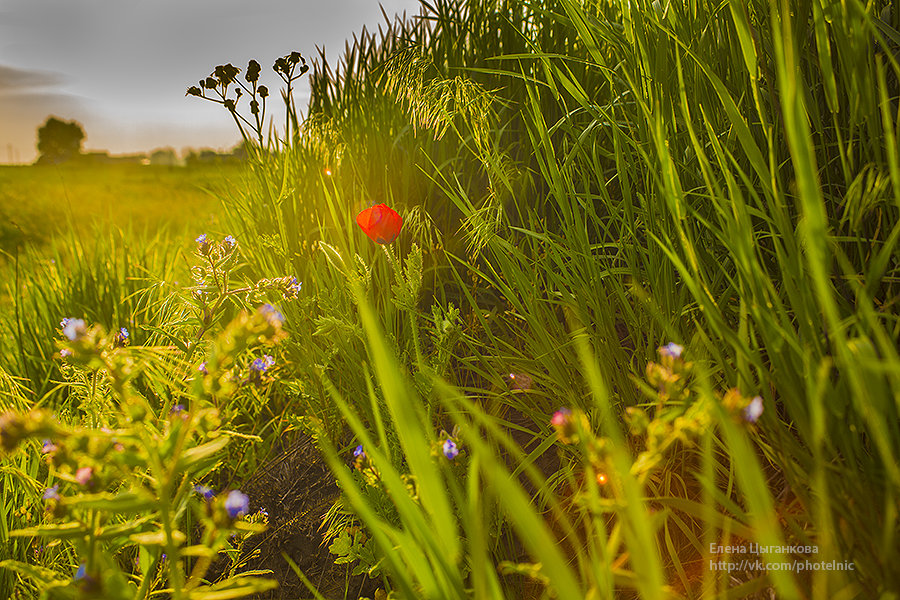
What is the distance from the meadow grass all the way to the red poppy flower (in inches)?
4.2

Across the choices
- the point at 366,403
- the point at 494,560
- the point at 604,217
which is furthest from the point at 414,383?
the point at 604,217

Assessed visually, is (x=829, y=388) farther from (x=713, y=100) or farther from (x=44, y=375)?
(x=44, y=375)

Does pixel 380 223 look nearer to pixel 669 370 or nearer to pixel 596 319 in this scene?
pixel 596 319

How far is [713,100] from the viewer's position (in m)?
1.23

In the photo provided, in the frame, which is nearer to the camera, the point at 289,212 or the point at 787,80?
the point at 787,80

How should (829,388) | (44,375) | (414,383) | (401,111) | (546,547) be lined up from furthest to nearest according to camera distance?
(44,375)
(401,111)
(414,383)
(829,388)
(546,547)

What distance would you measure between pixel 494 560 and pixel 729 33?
4.30 ft

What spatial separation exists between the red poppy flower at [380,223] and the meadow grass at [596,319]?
11cm

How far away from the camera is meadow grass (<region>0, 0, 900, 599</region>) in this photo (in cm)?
69

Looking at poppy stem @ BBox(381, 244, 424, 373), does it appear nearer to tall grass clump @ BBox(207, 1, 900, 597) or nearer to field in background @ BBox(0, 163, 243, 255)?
tall grass clump @ BBox(207, 1, 900, 597)

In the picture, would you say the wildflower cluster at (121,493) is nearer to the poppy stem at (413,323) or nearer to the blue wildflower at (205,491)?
the blue wildflower at (205,491)

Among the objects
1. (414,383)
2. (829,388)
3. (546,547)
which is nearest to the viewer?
(546,547)

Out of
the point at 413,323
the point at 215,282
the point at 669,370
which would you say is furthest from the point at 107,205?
the point at 669,370

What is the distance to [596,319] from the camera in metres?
1.22
